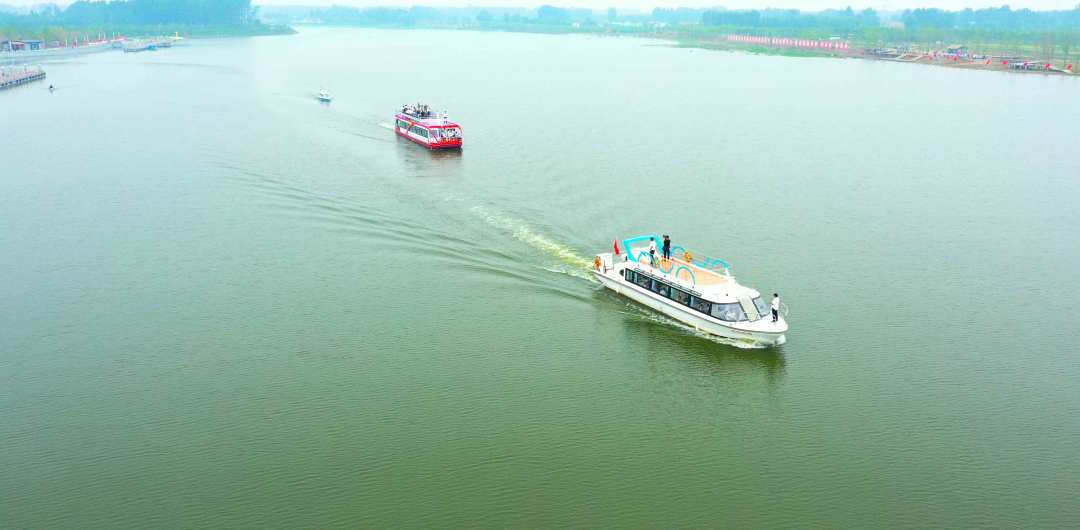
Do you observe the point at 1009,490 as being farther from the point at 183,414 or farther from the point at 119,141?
the point at 119,141

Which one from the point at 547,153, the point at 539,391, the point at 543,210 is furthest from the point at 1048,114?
the point at 539,391

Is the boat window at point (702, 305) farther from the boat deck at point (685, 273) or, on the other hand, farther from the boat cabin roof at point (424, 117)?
the boat cabin roof at point (424, 117)

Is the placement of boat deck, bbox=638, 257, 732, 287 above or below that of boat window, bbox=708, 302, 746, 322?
above

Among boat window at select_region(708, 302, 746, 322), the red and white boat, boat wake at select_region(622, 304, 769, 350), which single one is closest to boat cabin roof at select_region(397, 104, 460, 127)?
the red and white boat

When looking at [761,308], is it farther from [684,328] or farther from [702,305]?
[684,328]

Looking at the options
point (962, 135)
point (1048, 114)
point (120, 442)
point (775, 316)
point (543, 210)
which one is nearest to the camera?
point (120, 442)

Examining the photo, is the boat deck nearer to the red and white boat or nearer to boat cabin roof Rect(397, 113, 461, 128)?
the red and white boat
